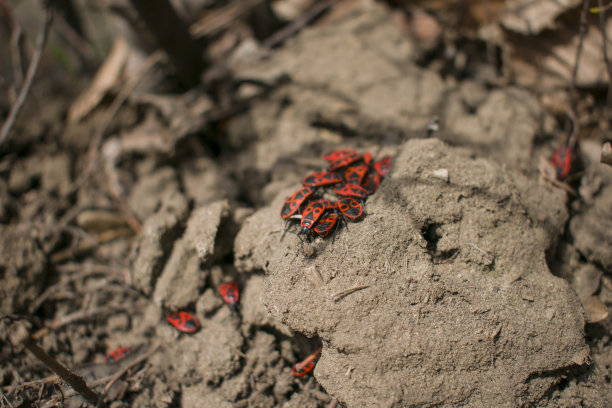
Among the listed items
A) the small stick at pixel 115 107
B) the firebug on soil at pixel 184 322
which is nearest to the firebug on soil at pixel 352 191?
the firebug on soil at pixel 184 322

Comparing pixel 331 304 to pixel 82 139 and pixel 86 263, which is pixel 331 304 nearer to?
pixel 86 263

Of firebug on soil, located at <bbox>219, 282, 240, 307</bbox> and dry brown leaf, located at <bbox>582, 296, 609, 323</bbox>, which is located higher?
firebug on soil, located at <bbox>219, 282, 240, 307</bbox>

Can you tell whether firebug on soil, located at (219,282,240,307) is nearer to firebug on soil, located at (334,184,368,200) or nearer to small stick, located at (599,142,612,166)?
firebug on soil, located at (334,184,368,200)

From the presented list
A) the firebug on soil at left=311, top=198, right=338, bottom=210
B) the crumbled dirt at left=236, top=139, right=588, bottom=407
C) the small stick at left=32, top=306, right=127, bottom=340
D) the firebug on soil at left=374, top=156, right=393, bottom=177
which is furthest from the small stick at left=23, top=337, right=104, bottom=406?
the firebug on soil at left=374, top=156, right=393, bottom=177

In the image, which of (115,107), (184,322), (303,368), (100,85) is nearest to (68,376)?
(184,322)

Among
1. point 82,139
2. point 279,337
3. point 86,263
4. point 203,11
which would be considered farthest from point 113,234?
point 203,11

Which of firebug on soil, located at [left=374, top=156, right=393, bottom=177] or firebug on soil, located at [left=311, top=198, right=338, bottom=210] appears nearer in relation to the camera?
firebug on soil, located at [left=311, top=198, right=338, bottom=210]

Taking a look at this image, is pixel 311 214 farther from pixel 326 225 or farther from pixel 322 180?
pixel 322 180
